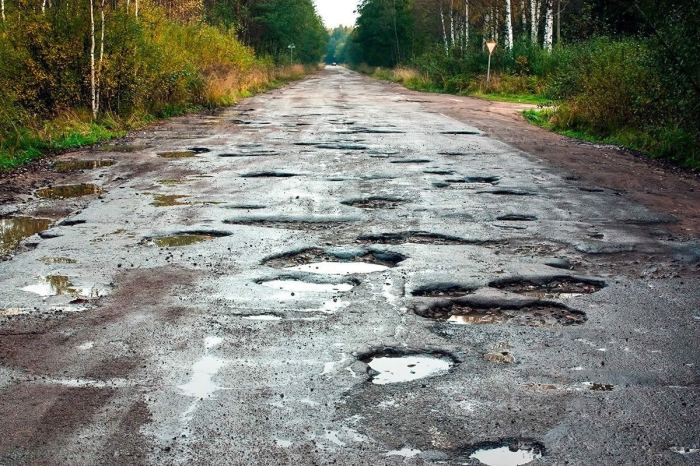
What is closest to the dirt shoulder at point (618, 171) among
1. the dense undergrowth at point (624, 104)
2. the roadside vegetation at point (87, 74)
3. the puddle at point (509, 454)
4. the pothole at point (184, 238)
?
the dense undergrowth at point (624, 104)

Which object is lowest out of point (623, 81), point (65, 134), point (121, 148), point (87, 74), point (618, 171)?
point (618, 171)

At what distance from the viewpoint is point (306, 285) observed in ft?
18.8

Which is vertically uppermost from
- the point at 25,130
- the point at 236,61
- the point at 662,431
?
the point at 236,61

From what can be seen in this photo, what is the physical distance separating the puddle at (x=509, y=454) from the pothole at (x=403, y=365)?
0.82 meters

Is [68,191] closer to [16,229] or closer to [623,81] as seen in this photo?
[16,229]

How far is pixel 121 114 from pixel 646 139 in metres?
11.5

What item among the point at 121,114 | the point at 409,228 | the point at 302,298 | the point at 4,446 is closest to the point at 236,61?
the point at 121,114

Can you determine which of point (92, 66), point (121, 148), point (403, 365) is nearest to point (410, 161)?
point (121, 148)

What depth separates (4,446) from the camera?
3293 mm

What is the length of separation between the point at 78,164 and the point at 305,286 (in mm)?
7419

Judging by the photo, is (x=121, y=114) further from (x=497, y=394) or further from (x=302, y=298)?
(x=497, y=394)

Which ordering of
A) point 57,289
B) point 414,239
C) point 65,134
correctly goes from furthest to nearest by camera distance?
point 65,134 → point 414,239 → point 57,289

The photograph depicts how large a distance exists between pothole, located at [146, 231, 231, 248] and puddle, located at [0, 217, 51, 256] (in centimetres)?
120

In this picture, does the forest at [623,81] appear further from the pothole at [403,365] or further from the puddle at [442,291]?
the pothole at [403,365]
